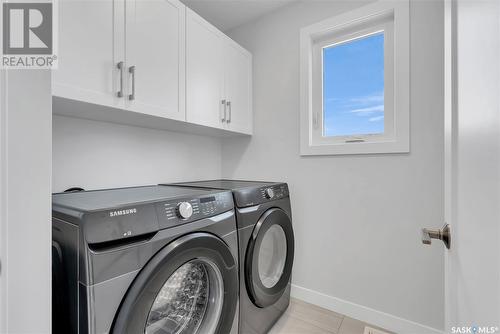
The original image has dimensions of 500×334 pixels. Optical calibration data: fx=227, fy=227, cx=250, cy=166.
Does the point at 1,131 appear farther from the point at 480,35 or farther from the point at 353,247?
the point at 353,247

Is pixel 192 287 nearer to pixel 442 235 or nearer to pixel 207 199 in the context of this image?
pixel 207 199

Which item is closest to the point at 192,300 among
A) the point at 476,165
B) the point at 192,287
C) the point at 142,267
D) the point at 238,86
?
the point at 192,287

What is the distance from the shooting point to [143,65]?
127 centimetres

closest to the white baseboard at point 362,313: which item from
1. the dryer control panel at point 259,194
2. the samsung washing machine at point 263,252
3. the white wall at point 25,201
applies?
the samsung washing machine at point 263,252

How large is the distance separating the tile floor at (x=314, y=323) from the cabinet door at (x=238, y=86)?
1.52m

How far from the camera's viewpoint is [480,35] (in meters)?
0.40

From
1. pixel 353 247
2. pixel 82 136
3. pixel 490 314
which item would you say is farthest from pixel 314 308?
pixel 82 136

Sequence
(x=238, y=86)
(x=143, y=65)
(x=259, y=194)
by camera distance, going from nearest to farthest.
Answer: (x=143, y=65) < (x=259, y=194) < (x=238, y=86)

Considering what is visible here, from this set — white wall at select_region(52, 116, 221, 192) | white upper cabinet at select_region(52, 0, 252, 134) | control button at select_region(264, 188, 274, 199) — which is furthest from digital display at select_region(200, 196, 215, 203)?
white wall at select_region(52, 116, 221, 192)

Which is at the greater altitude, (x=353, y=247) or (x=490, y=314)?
(x=490, y=314)

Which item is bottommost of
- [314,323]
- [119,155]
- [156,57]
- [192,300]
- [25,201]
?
[314,323]

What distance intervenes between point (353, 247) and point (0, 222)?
1.86 meters

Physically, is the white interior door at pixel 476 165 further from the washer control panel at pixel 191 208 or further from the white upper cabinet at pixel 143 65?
the white upper cabinet at pixel 143 65

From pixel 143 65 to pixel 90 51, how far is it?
0.84 feet
